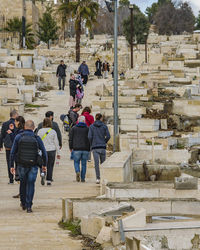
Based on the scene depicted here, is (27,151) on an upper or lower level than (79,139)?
upper

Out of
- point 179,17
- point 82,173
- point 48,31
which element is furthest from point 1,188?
point 179,17

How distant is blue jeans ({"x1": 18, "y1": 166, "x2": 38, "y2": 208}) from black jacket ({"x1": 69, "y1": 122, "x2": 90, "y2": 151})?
3.18 meters

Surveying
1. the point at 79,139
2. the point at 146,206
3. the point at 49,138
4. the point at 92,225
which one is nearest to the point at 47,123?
the point at 49,138

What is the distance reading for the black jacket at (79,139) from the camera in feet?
43.8

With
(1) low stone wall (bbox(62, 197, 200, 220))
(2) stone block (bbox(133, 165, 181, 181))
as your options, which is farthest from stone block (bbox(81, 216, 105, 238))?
(2) stone block (bbox(133, 165, 181, 181))

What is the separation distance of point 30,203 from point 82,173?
368 centimetres

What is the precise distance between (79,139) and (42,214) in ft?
12.2

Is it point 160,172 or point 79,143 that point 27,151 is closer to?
point 79,143

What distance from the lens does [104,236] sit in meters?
7.82

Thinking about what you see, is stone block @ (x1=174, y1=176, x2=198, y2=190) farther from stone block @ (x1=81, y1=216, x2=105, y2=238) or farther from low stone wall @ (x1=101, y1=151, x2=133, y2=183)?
stone block @ (x1=81, y1=216, x2=105, y2=238)

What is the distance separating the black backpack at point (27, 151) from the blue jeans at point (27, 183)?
94 mm

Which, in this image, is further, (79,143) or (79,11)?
(79,11)

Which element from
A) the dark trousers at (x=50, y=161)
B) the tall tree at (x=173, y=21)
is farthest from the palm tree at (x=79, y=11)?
the tall tree at (x=173, y=21)

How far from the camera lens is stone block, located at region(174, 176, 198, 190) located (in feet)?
33.4
